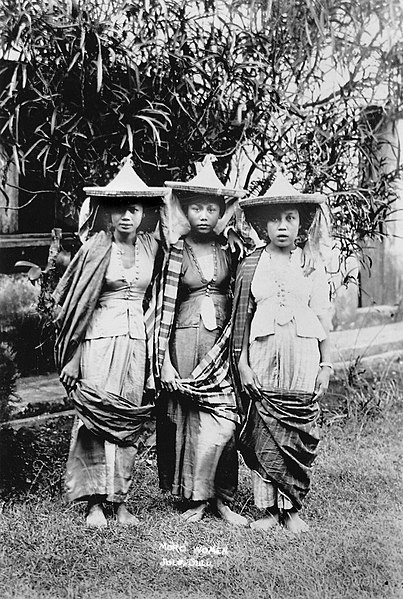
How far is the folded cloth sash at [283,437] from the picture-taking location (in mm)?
3748

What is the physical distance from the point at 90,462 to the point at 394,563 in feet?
5.01

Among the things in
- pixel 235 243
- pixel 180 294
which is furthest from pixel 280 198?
pixel 180 294

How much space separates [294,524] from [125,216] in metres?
1.68

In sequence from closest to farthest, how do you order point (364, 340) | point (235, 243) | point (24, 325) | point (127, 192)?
point (127, 192), point (235, 243), point (24, 325), point (364, 340)

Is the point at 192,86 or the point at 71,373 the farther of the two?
the point at 192,86

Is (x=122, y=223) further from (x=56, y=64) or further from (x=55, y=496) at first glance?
(x=55, y=496)

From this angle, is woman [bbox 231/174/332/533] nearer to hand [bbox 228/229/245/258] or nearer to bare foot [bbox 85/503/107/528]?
hand [bbox 228/229/245/258]

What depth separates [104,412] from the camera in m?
3.70

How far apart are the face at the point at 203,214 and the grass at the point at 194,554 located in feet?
4.38

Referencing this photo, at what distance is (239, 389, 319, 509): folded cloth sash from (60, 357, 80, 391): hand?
85 cm

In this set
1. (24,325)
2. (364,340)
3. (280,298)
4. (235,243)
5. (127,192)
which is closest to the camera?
(127,192)

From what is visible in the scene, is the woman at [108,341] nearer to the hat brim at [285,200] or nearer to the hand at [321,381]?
the hat brim at [285,200]

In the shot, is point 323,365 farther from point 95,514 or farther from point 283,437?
point 95,514

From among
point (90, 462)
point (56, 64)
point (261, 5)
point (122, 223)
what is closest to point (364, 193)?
point (261, 5)
